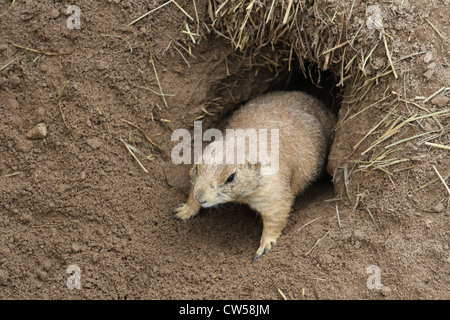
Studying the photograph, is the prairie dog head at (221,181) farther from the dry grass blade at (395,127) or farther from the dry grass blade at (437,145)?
the dry grass blade at (437,145)

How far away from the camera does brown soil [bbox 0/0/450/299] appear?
12.9 ft

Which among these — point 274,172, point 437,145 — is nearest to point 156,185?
point 274,172

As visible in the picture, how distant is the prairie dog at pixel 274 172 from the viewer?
4.21 meters

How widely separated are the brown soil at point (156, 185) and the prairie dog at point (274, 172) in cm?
24

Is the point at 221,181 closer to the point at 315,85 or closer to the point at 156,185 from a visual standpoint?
the point at 156,185

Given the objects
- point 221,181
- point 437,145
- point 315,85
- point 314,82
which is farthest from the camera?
point 314,82

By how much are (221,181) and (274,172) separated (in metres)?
0.71

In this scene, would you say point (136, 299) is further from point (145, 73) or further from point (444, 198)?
point (444, 198)

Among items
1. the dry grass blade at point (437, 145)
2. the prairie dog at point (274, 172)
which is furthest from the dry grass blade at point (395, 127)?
the prairie dog at point (274, 172)

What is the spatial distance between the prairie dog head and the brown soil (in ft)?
2.33

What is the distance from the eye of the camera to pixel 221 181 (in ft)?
13.7

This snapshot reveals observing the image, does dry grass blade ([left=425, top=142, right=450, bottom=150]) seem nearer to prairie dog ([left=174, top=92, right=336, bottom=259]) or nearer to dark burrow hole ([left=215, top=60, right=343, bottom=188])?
prairie dog ([left=174, top=92, right=336, bottom=259])

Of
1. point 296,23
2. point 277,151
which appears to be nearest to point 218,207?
point 277,151

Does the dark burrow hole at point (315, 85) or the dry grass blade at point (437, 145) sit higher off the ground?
the dry grass blade at point (437, 145)
